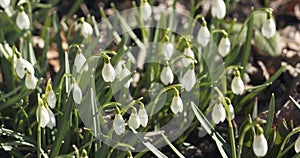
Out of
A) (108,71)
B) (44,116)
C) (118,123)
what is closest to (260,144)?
(118,123)

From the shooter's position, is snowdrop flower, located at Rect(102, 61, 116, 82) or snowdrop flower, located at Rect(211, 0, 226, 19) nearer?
snowdrop flower, located at Rect(102, 61, 116, 82)

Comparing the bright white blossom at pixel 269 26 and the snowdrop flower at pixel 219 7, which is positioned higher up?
the snowdrop flower at pixel 219 7

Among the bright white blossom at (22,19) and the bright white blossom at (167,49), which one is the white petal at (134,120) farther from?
the bright white blossom at (22,19)

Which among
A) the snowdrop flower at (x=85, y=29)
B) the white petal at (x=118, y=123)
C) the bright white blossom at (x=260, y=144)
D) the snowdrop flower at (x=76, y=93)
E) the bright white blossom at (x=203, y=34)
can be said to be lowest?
the bright white blossom at (x=260, y=144)

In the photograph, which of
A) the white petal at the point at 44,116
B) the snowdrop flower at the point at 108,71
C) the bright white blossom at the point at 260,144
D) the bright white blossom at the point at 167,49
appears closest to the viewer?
the bright white blossom at the point at 260,144

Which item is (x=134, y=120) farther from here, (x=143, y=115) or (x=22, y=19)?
(x=22, y=19)

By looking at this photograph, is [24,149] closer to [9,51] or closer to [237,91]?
[9,51]

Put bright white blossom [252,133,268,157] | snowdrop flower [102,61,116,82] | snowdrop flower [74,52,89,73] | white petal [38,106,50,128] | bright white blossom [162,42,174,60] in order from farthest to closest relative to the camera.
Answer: bright white blossom [162,42,174,60] → snowdrop flower [74,52,89,73] → snowdrop flower [102,61,116,82] → white petal [38,106,50,128] → bright white blossom [252,133,268,157]

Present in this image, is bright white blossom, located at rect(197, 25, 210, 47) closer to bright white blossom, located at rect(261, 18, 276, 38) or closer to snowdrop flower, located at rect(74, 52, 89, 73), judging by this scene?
bright white blossom, located at rect(261, 18, 276, 38)

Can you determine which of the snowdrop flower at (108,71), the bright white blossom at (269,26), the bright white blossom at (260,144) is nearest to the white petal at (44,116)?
the snowdrop flower at (108,71)

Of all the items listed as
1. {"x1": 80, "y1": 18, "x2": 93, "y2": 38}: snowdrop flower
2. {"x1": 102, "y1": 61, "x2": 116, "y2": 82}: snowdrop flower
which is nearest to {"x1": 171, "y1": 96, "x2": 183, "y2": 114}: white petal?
{"x1": 102, "y1": 61, "x2": 116, "y2": 82}: snowdrop flower

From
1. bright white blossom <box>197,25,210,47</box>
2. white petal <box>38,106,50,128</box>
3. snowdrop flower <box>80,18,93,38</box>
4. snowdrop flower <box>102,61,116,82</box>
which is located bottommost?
white petal <box>38,106,50,128</box>

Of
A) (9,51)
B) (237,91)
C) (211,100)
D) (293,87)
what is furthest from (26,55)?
(293,87)
